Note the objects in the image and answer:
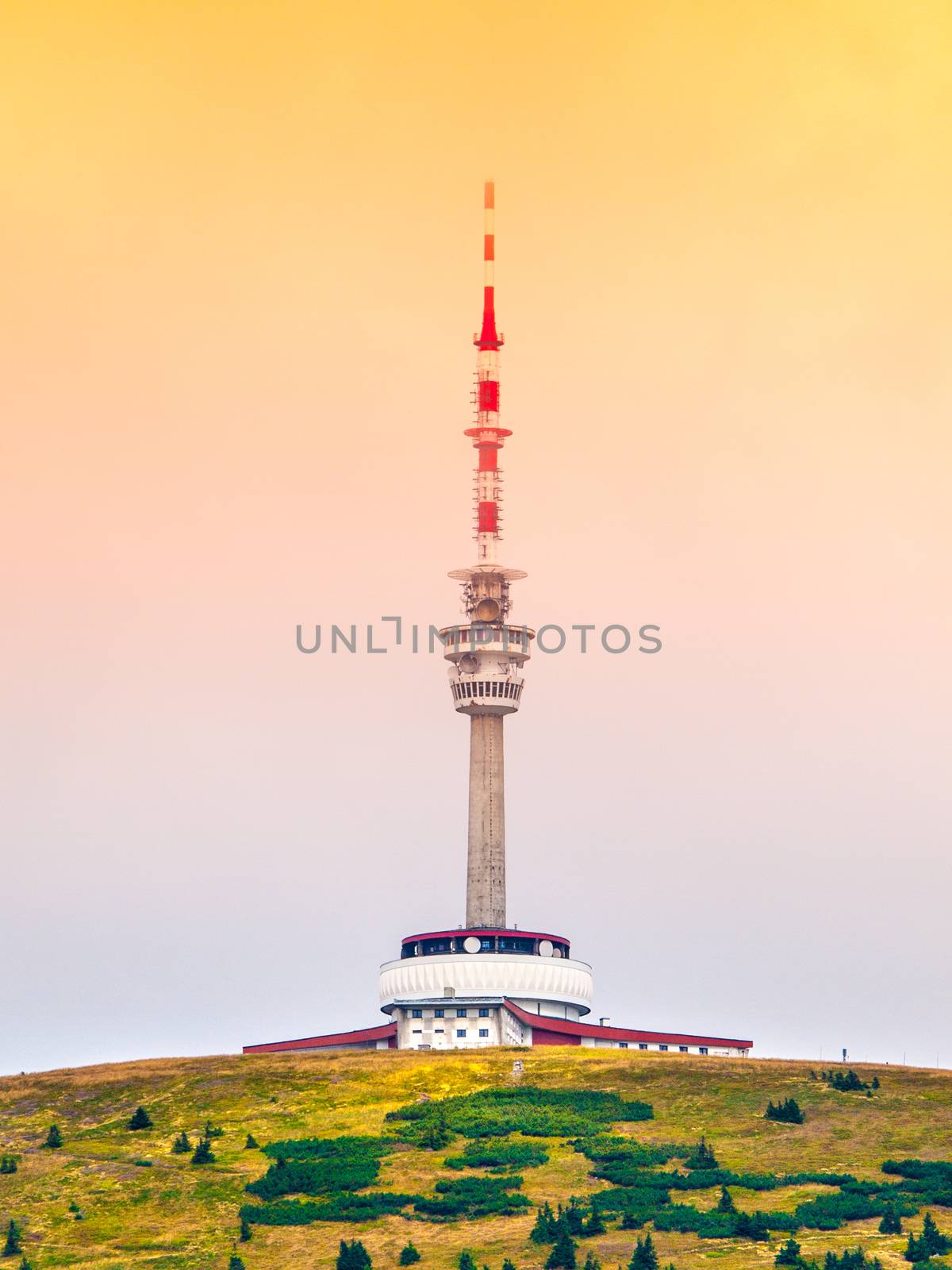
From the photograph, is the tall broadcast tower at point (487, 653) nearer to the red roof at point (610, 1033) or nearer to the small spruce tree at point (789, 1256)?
the red roof at point (610, 1033)

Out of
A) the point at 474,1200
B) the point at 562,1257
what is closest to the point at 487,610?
the point at 474,1200

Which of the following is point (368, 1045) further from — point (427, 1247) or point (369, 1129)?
point (427, 1247)

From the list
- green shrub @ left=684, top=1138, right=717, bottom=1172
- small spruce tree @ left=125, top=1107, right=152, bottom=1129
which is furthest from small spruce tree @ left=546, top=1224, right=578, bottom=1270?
small spruce tree @ left=125, top=1107, right=152, bottom=1129

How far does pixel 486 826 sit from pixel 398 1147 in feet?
167

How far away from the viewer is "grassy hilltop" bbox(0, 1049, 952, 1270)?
9456 centimetres

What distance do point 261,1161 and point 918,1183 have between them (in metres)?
31.8

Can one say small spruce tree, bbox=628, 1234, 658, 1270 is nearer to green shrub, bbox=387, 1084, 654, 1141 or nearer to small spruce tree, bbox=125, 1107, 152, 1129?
green shrub, bbox=387, 1084, 654, 1141

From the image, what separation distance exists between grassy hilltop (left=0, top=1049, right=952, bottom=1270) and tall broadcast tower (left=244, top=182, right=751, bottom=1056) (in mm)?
11836

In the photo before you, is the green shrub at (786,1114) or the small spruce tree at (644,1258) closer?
the small spruce tree at (644,1258)

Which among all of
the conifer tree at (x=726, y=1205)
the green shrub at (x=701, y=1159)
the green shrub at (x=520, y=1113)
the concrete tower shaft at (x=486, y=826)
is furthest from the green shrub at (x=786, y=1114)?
the concrete tower shaft at (x=486, y=826)

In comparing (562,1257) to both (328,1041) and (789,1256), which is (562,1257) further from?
(328,1041)

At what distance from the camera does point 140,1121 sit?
116625 mm

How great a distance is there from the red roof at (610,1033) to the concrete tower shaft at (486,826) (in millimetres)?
11313

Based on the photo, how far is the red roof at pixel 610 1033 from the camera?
473 feet
